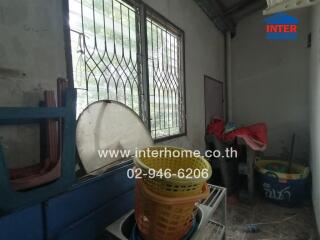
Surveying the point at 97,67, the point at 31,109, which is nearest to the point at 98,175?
the point at 31,109

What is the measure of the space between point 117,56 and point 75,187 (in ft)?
2.90

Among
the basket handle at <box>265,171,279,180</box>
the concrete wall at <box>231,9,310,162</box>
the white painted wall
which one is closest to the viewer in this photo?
the white painted wall

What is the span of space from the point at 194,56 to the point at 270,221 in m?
1.94

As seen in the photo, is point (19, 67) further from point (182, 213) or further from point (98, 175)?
point (182, 213)

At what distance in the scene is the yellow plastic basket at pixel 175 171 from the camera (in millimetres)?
→ 645

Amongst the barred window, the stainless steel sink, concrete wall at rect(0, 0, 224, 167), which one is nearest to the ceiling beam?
the barred window

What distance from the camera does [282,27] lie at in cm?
322

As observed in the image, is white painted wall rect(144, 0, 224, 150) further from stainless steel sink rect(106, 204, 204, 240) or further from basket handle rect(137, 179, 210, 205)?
basket handle rect(137, 179, 210, 205)

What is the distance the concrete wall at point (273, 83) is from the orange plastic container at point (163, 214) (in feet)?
10.8

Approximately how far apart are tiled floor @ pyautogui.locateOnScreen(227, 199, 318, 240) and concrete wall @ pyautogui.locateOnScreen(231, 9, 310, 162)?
1357 mm

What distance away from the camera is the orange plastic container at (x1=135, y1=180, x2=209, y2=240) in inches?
25.4

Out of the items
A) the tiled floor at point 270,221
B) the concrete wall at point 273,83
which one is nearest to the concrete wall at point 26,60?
the tiled floor at point 270,221

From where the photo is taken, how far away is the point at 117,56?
1.33 meters

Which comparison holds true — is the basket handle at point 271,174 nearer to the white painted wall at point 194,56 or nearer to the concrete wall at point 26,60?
the white painted wall at point 194,56
